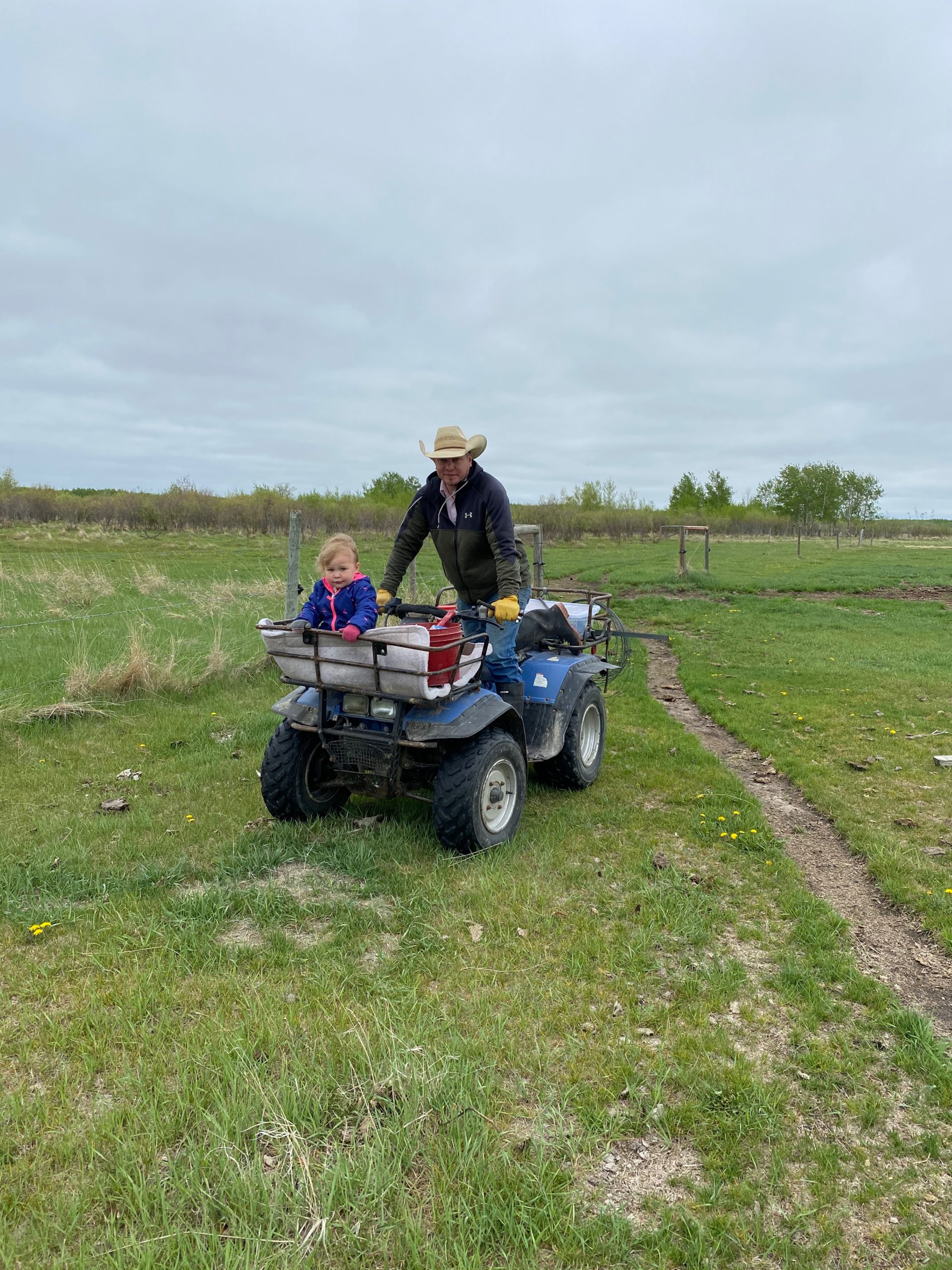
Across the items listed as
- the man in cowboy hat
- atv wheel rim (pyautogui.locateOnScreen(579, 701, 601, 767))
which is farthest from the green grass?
the man in cowboy hat

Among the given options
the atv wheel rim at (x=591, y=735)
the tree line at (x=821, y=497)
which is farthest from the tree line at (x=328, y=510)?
the atv wheel rim at (x=591, y=735)

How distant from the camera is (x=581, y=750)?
5797 millimetres

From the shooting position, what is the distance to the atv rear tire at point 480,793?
13.8 feet

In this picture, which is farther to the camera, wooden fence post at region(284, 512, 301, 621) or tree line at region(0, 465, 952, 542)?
tree line at region(0, 465, 952, 542)

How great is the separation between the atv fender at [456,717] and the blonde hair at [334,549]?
98cm

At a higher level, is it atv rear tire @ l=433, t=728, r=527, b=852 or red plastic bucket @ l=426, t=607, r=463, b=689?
red plastic bucket @ l=426, t=607, r=463, b=689

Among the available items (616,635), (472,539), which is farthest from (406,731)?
(616,635)

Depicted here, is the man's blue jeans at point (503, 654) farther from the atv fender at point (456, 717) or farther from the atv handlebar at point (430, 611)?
the atv fender at point (456, 717)

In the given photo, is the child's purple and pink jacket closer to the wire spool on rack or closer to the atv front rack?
the atv front rack

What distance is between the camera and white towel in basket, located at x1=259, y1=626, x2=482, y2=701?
12.9 ft

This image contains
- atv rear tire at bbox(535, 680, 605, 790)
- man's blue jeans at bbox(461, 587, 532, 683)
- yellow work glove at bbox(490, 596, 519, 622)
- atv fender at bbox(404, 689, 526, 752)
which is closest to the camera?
atv fender at bbox(404, 689, 526, 752)

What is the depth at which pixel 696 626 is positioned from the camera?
595 inches

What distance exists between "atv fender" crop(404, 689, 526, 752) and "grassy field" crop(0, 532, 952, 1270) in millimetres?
746

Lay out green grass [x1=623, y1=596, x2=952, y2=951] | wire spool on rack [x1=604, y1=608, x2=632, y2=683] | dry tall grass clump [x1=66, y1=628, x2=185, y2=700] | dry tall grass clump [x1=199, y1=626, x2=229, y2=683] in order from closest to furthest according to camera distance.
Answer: green grass [x1=623, y1=596, x2=952, y2=951], wire spool on rack [x1=604, y1=608, x2=632, y2=683], dry tall grass clump [x1=66, y1=628, x2=185, y2=700], dry tall grass clump [x1=199, y1=626, x2=229, y2=683]
